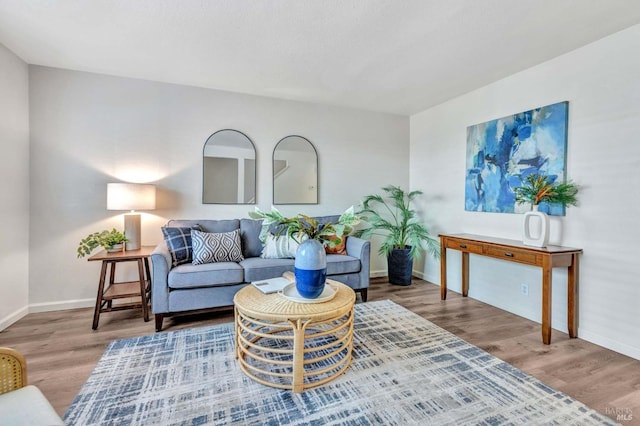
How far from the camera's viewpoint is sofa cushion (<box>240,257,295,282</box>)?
287 centimetres

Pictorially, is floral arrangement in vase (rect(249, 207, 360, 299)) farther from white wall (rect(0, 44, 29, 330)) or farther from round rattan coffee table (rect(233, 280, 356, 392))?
white wall (rect(0, 44, 29, 330))

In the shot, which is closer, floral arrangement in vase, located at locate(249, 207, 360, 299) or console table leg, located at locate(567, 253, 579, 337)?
floral arrangement in vase, located at locate(249, 207, 360, 299)

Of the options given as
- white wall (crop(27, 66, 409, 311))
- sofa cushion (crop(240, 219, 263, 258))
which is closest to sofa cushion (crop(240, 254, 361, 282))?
sofa cushion (crop(240, 219, 263, 258))

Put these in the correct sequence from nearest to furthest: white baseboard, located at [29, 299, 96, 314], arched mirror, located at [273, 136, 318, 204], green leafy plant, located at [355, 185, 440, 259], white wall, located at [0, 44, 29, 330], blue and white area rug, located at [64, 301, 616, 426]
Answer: blue and white area rug, located at [64, 301, 616, 426]
white wall, located at [0, 44, 29, 330]
white baseboard, located at [29, 299, 96, 314]
arched mirror, located at [273, 136, 318, 204]
green leafy plant, located at [355, 185, 440, 259]

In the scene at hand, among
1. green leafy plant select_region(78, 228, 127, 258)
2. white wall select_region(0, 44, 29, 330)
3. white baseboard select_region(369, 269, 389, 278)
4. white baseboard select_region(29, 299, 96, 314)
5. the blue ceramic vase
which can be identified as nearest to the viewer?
the blue ceramic vase

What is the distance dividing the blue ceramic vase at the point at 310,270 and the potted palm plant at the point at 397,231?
2137 millimetres

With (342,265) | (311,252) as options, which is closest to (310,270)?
(311,252)

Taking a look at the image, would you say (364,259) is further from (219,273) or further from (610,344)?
(610,344)

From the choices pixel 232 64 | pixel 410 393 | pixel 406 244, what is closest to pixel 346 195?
pixel 406 244

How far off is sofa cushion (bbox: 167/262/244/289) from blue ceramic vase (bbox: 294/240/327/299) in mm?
1054

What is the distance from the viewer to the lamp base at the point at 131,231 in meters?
3.04

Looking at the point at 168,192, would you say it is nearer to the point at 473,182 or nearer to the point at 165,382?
the point at 165,382

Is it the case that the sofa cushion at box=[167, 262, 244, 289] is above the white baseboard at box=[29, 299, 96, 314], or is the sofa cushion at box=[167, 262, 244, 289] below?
above

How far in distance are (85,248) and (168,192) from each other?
943 mm
